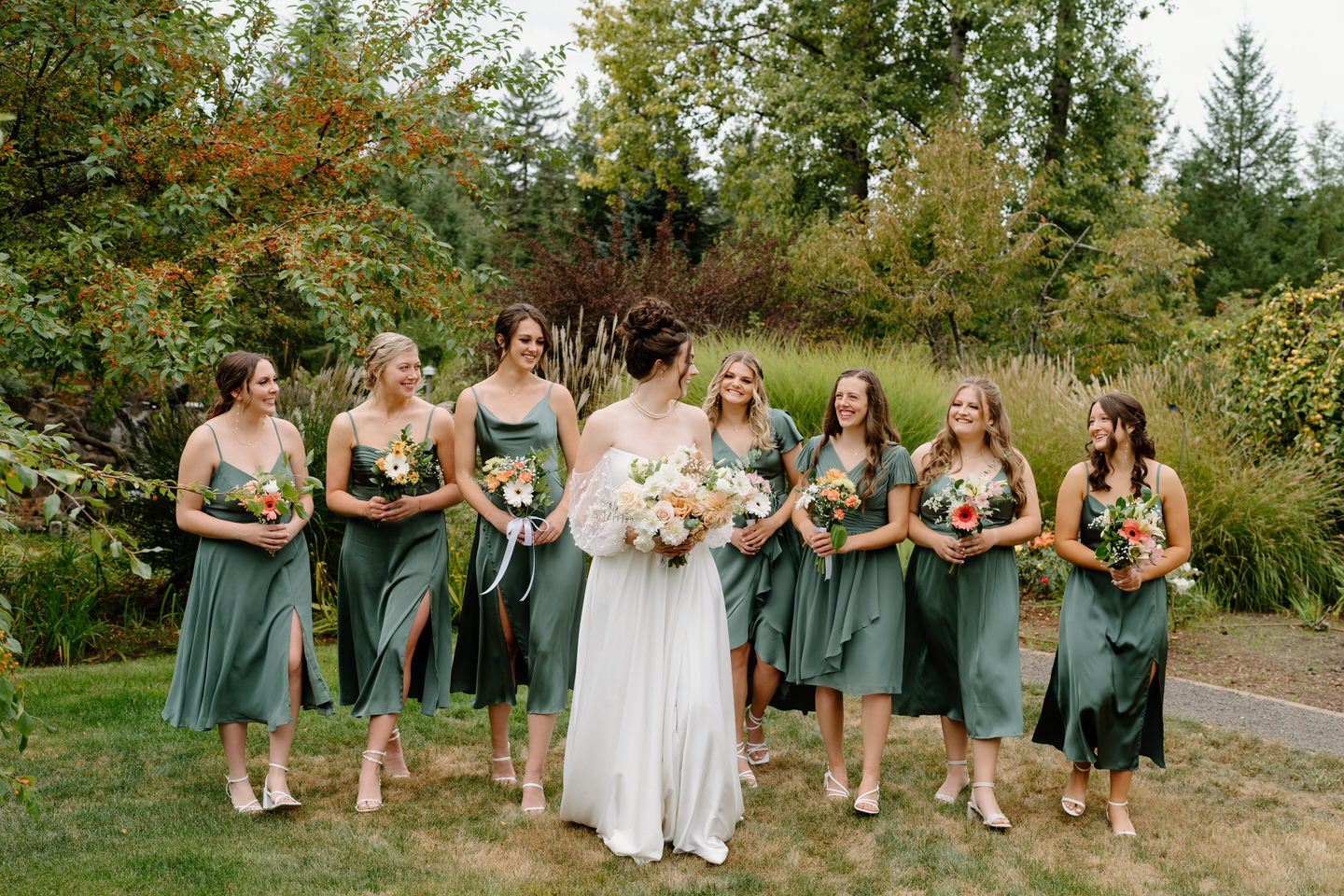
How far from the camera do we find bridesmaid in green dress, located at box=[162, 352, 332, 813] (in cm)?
462

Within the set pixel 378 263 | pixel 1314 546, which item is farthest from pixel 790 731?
pixel 1314 546

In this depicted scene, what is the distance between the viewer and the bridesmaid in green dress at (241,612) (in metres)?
4.62

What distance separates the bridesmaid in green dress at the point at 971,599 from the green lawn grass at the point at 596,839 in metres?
0.41

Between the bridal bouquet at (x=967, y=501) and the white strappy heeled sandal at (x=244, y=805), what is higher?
the bridal bouquet at (x=967, y=501)

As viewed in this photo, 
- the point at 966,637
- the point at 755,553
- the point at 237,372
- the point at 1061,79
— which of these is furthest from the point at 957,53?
the point at 237,372

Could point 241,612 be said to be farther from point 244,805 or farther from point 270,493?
point 244,805

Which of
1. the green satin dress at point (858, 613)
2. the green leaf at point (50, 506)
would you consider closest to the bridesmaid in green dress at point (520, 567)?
the green satin dress at point (858, 613)

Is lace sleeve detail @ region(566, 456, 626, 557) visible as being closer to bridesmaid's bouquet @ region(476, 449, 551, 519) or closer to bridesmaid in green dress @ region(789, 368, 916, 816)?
bridesmaid's bouquet @ region(476, 449, 551, 519)

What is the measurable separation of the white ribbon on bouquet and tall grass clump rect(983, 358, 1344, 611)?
6.29 metres

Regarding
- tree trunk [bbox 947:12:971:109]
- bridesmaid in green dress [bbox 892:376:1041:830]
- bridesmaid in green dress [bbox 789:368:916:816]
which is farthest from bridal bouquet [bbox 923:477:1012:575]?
tree trunk [bbox 947:12:971:109]

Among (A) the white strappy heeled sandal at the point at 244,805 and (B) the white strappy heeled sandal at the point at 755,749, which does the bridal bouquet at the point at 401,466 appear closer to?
(A) the white strappy heeled sandal at the point at 244,805

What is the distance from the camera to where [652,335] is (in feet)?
14.5

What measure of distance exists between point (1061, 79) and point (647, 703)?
68.9 ft

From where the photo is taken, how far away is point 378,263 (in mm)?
6945
